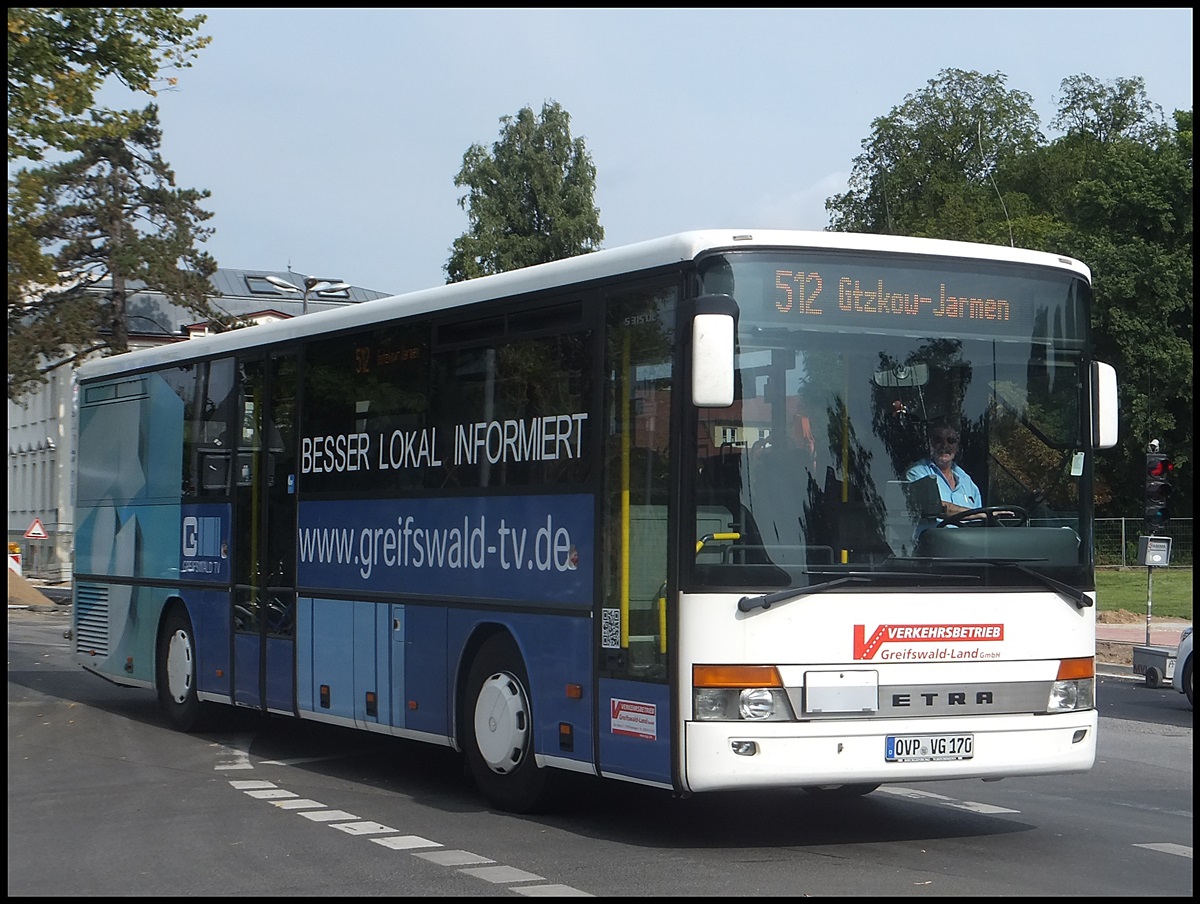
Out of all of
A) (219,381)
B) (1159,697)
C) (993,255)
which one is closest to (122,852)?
(993,255)

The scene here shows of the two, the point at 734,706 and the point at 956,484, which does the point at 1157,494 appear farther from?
the point at 734,706

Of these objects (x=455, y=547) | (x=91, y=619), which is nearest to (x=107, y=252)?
(x=91, y=619)

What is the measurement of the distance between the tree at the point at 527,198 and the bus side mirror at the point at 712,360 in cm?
6252

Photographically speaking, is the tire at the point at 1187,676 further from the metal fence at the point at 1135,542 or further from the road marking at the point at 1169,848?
the metal fence at the point at 1135,542

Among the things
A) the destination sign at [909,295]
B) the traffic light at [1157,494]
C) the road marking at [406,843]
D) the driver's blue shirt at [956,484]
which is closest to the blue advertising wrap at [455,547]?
the road marking at [406,843]

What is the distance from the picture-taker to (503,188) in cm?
7256

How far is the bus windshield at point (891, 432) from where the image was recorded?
365 inches

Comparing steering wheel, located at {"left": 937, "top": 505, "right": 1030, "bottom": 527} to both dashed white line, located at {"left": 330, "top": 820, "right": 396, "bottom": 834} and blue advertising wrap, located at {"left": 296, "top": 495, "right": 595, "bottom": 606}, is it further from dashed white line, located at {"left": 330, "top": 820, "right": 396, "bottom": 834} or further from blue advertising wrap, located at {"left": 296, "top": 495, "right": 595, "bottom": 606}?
dashed white line, located at {"left": 330, "top": 820, "right": 396, "bottom": 834}

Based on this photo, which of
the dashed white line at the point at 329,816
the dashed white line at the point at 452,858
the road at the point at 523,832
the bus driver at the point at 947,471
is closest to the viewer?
the road at the point at 523,832

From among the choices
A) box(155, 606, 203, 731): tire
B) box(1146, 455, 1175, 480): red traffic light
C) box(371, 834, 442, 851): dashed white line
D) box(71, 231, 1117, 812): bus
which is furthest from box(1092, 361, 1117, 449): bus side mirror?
box(1146, 455, 1175, 480): red traffic light

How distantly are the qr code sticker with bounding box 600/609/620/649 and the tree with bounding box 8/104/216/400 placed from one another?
4597 cm

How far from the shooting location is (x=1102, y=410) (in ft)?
33.3

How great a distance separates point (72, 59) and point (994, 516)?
1695 centimetres

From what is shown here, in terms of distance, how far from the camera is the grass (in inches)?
1587
